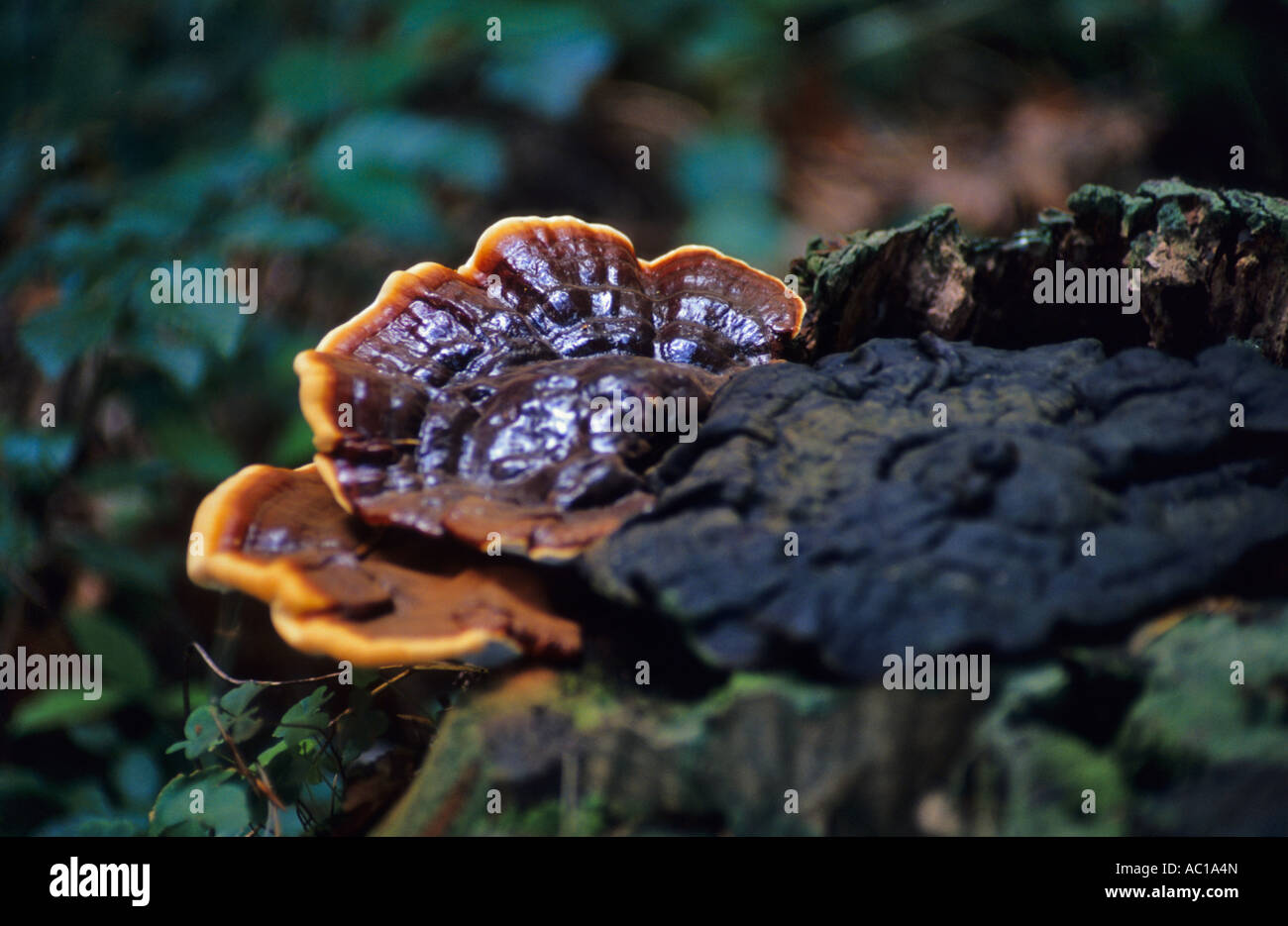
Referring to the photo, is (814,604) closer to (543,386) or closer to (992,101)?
(543,386)

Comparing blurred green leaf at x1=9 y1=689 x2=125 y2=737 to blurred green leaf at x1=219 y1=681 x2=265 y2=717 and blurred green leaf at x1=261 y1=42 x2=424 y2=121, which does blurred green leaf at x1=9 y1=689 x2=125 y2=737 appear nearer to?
blurred green leaf at x1=219 y1=681 x2=265 y2=717

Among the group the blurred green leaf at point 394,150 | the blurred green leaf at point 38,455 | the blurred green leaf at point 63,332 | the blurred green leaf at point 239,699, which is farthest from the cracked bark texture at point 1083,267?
the blurred green leaf at point 38,455

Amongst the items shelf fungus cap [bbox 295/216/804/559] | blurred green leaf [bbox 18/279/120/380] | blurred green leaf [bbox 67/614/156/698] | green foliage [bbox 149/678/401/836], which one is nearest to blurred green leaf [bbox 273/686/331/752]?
green foliage [bbox 149/678/401/836]

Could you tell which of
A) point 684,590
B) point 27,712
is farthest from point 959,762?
point 27,712

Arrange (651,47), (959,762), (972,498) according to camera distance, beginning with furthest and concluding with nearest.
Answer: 1. (651,47)
2. (972,498)
3. (959,762)

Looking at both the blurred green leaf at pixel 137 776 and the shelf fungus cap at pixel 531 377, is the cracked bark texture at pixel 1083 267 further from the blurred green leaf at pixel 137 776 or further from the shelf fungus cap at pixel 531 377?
the blurred green leaf at pixel 137 776

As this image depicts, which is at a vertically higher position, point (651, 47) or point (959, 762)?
point (651, 47)
